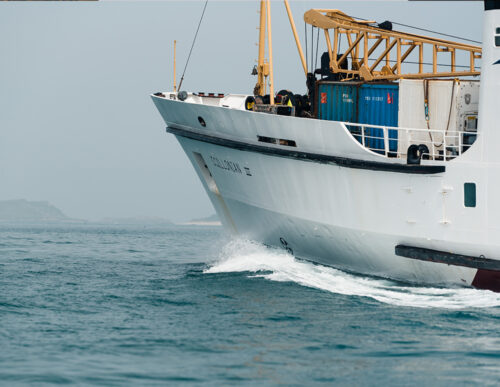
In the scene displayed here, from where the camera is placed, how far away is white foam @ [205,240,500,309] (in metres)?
17.4

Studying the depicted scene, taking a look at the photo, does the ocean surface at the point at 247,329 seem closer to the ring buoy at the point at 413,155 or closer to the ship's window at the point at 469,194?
the ship's window at the point at 469,194

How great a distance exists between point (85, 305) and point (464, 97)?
10.6m

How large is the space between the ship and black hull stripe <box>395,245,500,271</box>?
0.08 ft

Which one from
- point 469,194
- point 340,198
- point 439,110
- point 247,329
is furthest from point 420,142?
point 247,329

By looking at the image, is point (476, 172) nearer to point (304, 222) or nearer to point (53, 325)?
point (304, 222)

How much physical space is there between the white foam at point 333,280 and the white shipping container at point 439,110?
3.54 metres

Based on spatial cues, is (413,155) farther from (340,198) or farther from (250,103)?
(250,103)

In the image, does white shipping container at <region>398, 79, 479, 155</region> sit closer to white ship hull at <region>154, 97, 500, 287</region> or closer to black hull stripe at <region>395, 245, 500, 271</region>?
white ship hull at <region>154, 97, 500, 287</region>

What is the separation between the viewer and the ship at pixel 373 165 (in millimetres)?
18156

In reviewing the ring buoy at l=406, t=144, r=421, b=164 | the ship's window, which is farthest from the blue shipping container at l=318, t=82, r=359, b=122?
the ship's window

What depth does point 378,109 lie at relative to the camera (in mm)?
20875

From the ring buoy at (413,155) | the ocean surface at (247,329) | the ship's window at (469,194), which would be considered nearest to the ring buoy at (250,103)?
the ocean surface at (247,329)

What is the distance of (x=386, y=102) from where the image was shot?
2072 centimetres

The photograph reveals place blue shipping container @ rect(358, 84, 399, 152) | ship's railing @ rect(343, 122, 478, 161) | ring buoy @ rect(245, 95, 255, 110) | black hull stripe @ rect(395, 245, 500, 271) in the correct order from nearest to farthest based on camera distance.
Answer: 1. black hull stripe @ rect(395, 245, 500, 271)
2. ship's railing @ rect(343, 122, 478, 161)
3. blue shipping container @ rect(358, 84, 399, 152)
4. ring buoy @ rect(245, 95, 255, 110)
